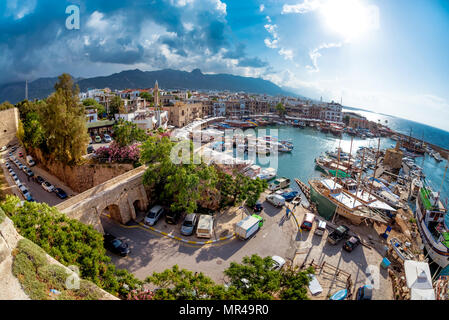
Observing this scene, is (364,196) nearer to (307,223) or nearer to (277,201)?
(307,223)

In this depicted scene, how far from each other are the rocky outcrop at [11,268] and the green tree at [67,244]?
155 centimetres

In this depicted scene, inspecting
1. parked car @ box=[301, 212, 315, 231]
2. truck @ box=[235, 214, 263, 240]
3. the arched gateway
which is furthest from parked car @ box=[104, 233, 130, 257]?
parked car @ box=[301, 212, 315, 231]

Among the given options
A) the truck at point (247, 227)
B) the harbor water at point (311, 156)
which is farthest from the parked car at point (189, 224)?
the harbor water at point (311, 156)

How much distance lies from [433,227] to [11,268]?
27956 millimetres

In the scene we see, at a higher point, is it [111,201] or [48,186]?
[111,201]

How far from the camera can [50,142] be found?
2120cm

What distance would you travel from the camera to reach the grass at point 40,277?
6012mm


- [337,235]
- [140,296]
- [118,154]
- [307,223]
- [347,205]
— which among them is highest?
[118,154]

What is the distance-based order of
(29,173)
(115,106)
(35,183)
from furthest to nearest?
1. (115,106)
2. (29,173)
3. (35,183)

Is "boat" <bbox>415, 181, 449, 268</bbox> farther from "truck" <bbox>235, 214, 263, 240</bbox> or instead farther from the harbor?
"truck" <bbox>235, 214, 263, 240</bbox>

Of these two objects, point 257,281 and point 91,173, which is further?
point 91,173

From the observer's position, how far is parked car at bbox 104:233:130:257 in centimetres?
1293

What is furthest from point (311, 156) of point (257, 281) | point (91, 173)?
point (257, 281)

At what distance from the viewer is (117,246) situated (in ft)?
43.1
